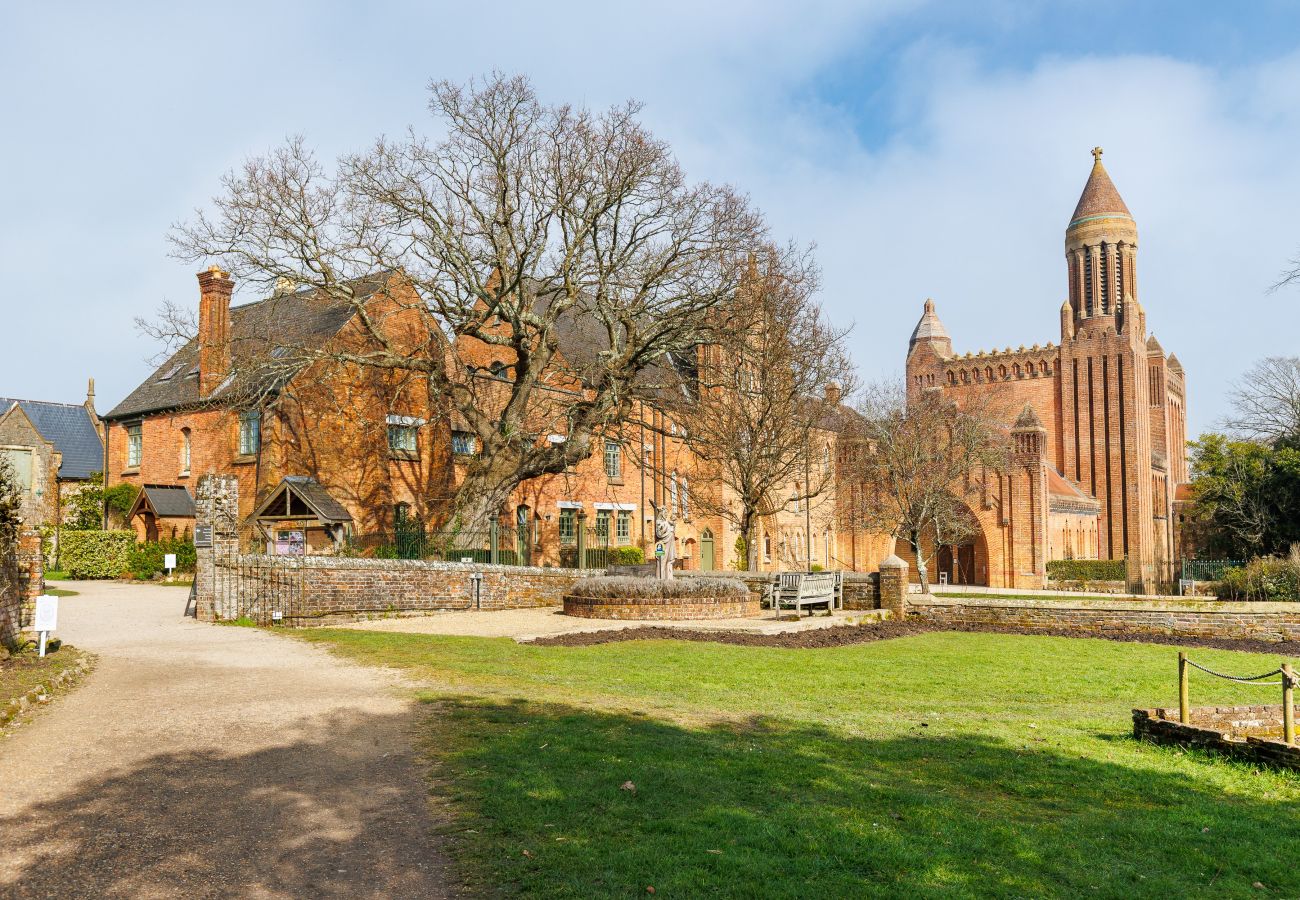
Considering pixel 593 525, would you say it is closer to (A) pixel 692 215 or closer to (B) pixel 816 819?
(A) pixel 692 215

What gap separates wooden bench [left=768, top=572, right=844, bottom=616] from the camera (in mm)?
21984

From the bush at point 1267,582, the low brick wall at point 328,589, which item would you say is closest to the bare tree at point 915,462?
the bush at point 1267,582

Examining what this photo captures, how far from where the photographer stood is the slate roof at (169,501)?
31.8m

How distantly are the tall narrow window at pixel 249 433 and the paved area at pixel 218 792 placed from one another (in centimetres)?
1978

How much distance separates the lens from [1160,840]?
19.9 ft

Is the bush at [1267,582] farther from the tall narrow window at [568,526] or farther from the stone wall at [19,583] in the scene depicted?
the stone wall at [19,583]

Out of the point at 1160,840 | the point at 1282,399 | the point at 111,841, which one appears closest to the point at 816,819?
the point at 1160,840

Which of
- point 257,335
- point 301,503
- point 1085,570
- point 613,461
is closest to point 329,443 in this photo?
point 301,503

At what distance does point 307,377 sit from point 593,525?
1343 cm

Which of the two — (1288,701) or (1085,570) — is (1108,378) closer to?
(1085,570)

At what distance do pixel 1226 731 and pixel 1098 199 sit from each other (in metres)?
64.4

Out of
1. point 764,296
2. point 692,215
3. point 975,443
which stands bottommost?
point 975,443

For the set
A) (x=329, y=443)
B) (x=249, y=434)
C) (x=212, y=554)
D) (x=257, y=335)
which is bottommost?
(x=212, y=554)

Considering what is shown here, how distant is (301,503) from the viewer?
94.4 feet
